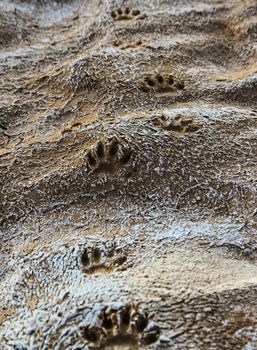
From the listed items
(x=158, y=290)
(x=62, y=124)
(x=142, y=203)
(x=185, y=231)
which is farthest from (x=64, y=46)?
(x=158, y=290)

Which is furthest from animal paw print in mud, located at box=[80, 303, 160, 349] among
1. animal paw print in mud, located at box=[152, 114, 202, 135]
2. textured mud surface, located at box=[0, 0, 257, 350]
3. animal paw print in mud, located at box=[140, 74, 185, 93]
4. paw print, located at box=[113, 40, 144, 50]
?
Answer: paw print, located at box=[113, 40, 144, 50]

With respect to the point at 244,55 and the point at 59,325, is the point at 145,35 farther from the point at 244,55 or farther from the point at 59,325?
the point at 59,325

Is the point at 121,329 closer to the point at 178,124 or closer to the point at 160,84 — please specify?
the point at 178,124

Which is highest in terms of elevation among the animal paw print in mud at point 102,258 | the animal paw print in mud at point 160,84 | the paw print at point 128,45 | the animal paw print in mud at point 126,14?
the animal paw print in mud at point 126,14

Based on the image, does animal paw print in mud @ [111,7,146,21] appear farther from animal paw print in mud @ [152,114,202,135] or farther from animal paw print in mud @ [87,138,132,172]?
animal paw print in mud @ [87,138,132,172]

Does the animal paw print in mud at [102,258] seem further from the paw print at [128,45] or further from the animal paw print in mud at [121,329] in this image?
the paw print at [128,45]

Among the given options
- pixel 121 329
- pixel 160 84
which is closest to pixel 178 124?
pixel 160 84

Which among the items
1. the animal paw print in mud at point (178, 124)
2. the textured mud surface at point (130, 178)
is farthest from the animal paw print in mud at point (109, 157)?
the animal paw print in mud at point (178, 124)
